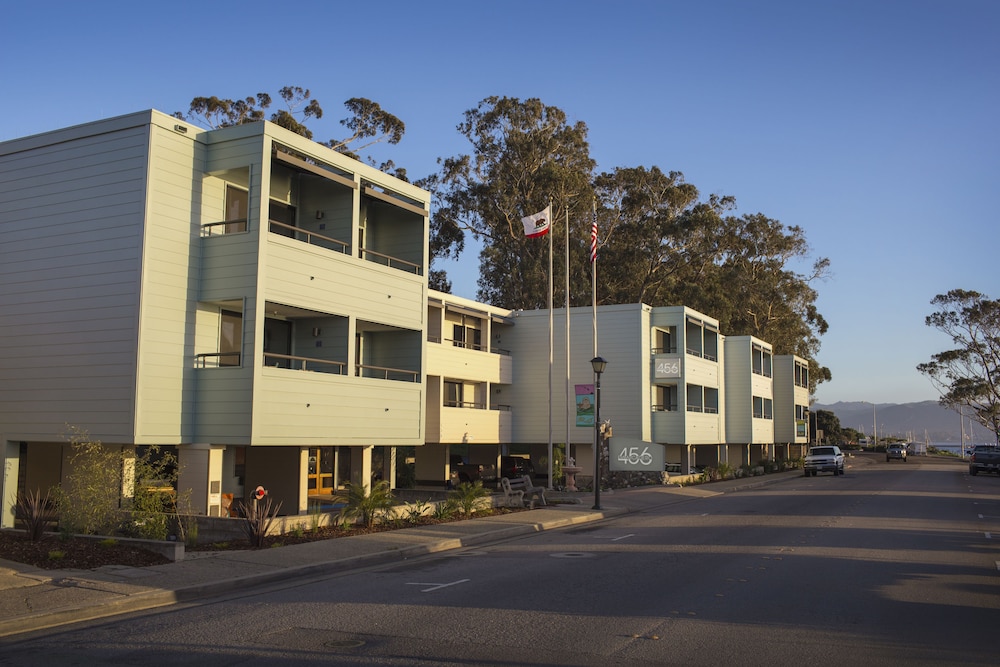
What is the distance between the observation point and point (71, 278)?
798 inches

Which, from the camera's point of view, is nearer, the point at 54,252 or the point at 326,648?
the point at 326,648

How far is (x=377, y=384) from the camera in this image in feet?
78.4

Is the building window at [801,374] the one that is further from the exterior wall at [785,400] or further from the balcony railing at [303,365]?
the balcony railing at [303,365]

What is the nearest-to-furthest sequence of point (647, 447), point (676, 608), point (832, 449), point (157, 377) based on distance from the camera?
point (676, 608), point (157, 377), point (647, 447), point (832, 449)

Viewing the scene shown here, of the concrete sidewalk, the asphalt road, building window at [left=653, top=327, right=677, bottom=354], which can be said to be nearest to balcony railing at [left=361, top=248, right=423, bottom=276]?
the concrete sidewalk

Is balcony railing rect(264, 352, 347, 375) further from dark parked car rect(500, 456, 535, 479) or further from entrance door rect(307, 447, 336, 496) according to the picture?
dark parked car rect(500, 456, 535, 479)

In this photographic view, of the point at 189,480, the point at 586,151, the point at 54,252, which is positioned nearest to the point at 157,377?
the point at 189,480

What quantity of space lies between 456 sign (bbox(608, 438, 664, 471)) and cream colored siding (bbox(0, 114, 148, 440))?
2447 cm

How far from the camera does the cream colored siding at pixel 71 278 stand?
63.5ft

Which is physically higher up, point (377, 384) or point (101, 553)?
point (377, 384)

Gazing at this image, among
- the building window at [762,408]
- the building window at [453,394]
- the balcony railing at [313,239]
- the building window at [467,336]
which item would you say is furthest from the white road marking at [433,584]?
the building window at [762,408]

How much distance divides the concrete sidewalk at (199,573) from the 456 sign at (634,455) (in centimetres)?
Answer: 1785

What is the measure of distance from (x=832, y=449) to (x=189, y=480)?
46279mm

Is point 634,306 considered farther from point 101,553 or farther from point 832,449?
point 101,553
